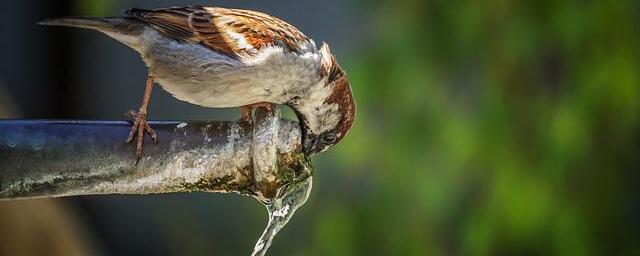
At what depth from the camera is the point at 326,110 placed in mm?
1551

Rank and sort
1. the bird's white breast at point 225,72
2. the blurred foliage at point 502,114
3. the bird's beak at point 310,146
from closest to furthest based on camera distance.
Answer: the bird's beak at point 310,146, the bird's white breast at point 225,72, the blurred foliage at point 502,114

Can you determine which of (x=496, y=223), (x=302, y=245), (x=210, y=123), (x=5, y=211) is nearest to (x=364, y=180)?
(x=496, y=223)

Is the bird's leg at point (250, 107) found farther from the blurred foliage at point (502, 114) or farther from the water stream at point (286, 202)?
the blurred foliage at point (502, 114)

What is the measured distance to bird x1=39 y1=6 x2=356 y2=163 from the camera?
5.16 feet

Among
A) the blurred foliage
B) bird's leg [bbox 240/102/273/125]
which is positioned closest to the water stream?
bird's leg [bbox 240/102/273/125]

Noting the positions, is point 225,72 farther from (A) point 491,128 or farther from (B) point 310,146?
(A) point 491,128

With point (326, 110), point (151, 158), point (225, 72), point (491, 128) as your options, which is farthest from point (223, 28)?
point (491, 128)

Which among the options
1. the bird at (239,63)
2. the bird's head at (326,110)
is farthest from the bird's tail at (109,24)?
the bird's head at (326,110)

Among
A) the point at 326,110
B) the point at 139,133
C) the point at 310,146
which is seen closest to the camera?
the point at 139,133

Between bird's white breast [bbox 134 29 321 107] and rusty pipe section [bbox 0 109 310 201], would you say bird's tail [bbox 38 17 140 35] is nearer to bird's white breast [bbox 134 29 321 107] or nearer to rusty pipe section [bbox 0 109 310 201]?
bird's white breast [bbox 134 29 321 107]

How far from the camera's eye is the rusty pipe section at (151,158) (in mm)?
1283

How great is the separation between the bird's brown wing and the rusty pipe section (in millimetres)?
389

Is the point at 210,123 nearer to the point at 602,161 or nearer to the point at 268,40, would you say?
the point at 268,40

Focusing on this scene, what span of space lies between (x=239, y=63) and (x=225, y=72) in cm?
3
